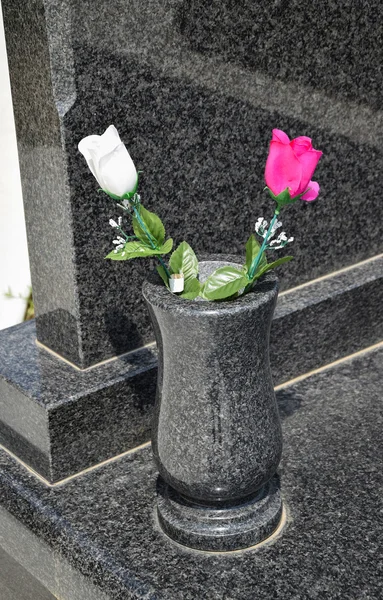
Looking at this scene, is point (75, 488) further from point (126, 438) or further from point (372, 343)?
point (372, 343)

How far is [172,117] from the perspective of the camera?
2.42m

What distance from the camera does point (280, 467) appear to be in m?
2.47

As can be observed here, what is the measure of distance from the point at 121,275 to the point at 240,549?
0.85 m

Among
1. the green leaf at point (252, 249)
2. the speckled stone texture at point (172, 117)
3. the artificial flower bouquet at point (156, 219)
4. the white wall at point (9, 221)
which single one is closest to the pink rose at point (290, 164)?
the artificial flower bouquet at point (156, 219)

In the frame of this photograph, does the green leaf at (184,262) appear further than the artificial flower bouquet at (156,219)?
Yes

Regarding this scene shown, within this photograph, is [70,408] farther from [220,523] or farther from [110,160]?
[110,160]

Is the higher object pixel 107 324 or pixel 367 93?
pixel 367 93

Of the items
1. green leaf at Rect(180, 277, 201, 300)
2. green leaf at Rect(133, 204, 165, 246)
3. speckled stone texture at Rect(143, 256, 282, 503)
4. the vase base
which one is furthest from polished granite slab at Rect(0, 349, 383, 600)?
green leaf at Rect(133, 204, 165, 246)

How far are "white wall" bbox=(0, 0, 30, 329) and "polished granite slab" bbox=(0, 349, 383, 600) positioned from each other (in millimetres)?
977

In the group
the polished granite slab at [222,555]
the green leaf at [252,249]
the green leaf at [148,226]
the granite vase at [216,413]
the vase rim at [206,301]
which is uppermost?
the green leaf at [148,226]

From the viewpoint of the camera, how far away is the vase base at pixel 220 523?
2.14 metres

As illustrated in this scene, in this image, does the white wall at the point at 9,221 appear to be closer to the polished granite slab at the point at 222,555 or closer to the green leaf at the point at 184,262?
the polished granite slab at the point at 222,555

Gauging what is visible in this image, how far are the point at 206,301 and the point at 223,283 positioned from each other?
0.25ft

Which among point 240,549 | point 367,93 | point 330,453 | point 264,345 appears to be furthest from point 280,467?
point 367,93
